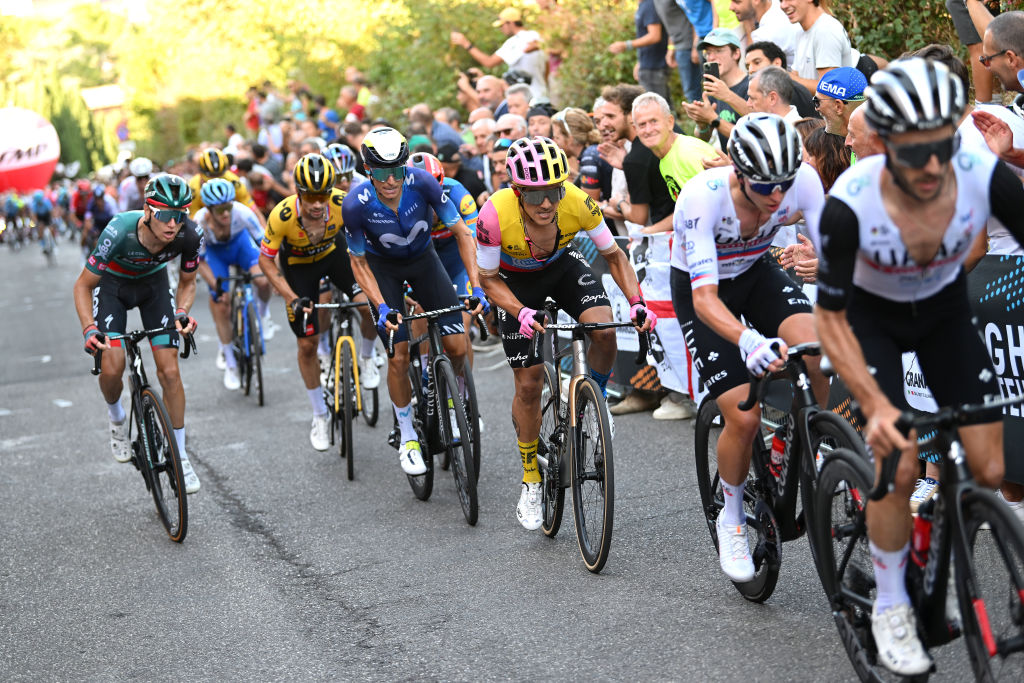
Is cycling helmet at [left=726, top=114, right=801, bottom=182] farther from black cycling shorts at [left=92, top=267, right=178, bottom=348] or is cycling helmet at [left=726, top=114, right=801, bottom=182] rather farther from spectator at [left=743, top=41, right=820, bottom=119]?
black cycling shorts at [left=92, top=267, right=178, bottom=348]

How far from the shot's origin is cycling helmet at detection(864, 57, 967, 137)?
10.9 ft

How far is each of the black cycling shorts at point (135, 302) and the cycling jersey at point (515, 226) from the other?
8.45ft

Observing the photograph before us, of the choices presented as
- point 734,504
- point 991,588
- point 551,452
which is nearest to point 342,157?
point 551,452

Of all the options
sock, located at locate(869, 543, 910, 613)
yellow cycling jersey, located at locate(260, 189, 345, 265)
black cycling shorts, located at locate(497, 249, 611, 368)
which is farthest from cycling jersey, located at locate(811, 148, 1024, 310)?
yellow cycling jersey, located at locate(260, 189, 345, 265)

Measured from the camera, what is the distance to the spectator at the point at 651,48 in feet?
40.4

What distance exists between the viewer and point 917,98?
334 cm

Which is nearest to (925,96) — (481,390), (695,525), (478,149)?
(695,525)

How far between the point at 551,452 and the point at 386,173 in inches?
86.6

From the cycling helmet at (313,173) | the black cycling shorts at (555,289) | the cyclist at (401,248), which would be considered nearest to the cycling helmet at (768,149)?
the black cycling shorts at (555,289)

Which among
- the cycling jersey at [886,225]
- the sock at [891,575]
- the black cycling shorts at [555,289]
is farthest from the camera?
the black cycling shorts at [555,289]

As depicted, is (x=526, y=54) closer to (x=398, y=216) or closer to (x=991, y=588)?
(x=398, y=216)

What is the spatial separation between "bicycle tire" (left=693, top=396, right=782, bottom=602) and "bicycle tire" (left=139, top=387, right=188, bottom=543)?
3143 millimetres

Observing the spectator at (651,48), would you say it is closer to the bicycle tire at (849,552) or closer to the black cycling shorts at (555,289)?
the black cycling shorts at (555,289)

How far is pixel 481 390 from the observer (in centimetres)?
1066
